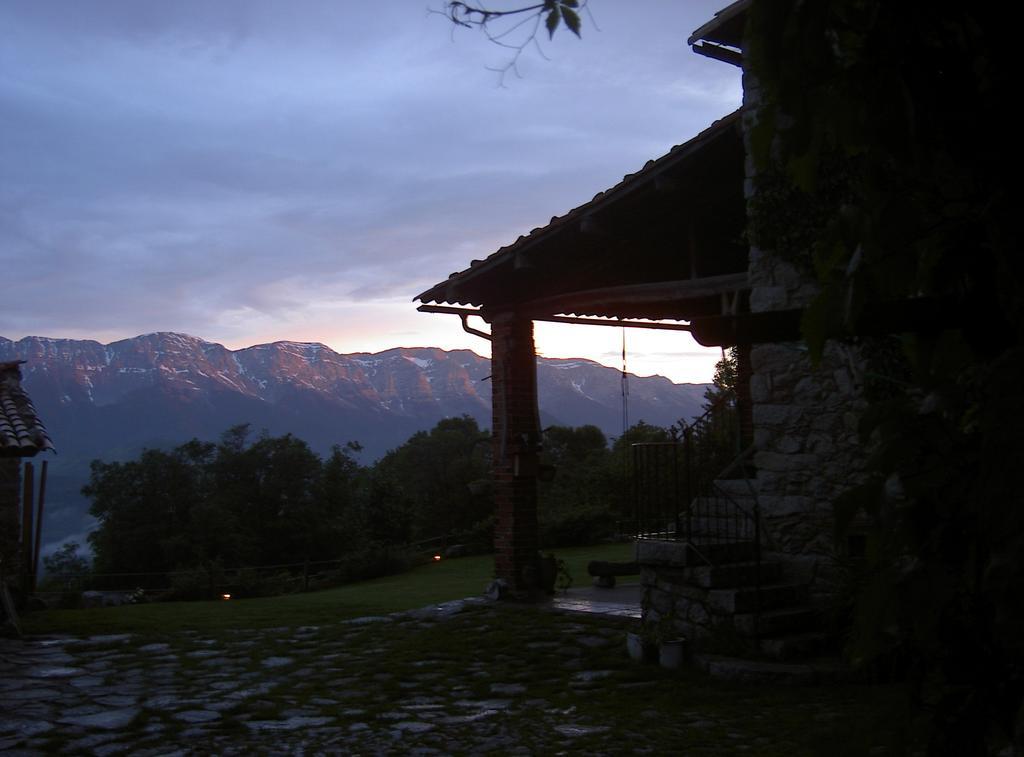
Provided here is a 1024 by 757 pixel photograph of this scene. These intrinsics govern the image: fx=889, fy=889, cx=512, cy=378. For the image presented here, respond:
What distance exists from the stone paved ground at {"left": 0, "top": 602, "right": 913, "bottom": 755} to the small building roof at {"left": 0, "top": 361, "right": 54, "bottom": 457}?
2516mm

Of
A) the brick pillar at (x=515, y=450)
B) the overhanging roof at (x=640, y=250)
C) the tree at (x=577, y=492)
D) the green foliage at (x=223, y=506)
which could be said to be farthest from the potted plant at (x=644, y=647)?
the green foliage at (x=223, y=506)

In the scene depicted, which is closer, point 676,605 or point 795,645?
point 795,645

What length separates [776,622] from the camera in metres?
6.17

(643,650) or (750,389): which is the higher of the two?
(750,389)

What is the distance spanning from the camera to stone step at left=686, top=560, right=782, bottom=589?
20.9 ft

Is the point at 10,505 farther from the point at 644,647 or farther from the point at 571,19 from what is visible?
the point at 571,19

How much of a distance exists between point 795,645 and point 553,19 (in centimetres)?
545

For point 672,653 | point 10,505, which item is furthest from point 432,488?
point 672,653

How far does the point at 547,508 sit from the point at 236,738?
56.2ft

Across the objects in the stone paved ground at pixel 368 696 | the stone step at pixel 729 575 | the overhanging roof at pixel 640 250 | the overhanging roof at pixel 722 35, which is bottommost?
the stone paved ground at pixel 368 696

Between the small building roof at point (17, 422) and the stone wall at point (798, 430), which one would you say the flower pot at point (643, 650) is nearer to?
the stone wall at point (798, 430)

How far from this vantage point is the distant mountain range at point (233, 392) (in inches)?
6009

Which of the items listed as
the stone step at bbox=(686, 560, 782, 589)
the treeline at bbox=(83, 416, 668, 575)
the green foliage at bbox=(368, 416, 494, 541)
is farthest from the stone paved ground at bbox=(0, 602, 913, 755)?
the treeline at bbox=(83, 416, 668, 575)

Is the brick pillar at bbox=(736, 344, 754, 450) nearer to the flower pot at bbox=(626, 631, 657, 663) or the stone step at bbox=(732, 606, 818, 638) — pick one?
the stone step at bbox=(732, 606, 818, 638)
